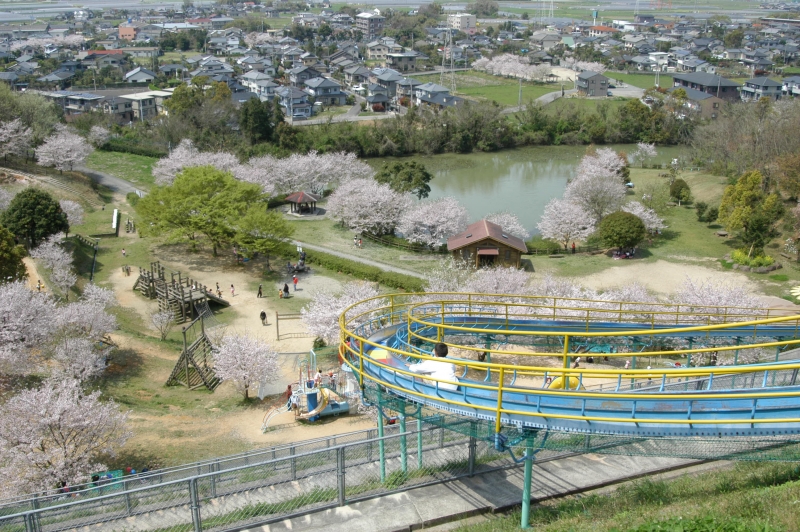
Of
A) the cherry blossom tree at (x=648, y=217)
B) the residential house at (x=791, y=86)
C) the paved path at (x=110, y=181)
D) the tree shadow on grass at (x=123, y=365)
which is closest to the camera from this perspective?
the tree shadow on grass at (x=123, y=365)

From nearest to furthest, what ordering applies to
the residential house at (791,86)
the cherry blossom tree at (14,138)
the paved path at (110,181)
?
the cherry blossom tree at (14,138) < the paved path at (110,181) < the residential house at (791,86)

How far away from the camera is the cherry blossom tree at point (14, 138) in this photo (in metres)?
36.5

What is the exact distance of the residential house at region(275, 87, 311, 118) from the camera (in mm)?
59469

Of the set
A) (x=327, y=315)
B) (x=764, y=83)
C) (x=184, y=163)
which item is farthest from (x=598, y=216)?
(x=764, y=83)

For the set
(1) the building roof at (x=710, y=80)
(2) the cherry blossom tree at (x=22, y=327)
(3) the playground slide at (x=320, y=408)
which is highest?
(1) the building roof at (x=710, y=80)

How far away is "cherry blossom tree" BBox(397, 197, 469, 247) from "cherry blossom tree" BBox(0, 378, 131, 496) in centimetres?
1743

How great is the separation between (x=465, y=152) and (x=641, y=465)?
43310mm

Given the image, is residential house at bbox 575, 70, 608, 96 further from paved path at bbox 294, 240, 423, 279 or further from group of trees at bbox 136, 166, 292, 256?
group of trees at bbox 136, 166, 292, 256

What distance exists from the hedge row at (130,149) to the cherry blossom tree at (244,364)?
3058 cm

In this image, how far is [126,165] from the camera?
42656 millimetres

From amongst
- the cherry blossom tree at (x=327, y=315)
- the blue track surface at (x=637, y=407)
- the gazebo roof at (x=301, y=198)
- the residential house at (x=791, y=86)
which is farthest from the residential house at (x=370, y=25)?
the blue track surface at (x=637, y=407)

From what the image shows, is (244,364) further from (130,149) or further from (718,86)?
(718,86)

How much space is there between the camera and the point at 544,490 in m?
9.55

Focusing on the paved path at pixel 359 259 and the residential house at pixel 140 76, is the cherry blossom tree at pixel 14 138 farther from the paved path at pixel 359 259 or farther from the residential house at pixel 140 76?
the residential house at pixel 140 76
